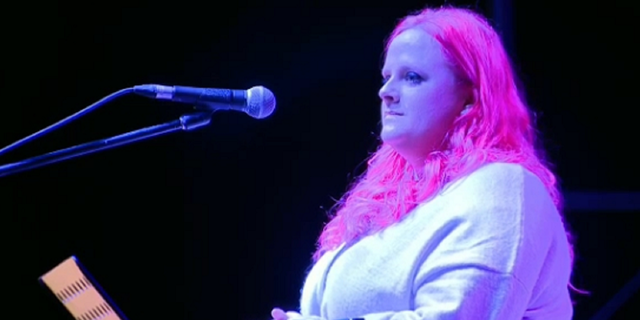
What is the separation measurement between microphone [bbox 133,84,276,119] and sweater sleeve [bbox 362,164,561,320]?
1.42 ft

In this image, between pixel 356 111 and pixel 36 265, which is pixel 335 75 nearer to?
pixel 356 111

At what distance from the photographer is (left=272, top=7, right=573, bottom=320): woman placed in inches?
53.2

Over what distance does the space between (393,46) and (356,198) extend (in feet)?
1.28

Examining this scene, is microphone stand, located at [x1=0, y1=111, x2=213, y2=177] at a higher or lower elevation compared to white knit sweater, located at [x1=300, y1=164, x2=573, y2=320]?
higher

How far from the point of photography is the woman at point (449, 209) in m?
1.35

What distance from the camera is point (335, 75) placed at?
2.96m

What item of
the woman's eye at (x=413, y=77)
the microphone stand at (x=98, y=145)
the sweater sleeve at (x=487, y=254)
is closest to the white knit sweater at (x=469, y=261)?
the sweater sleeve at (x=487, y=254)

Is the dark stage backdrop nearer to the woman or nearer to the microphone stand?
the woman

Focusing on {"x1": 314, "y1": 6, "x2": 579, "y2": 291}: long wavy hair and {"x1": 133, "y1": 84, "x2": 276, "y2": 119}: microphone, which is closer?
{"x1": 133, "y1": 84, "x2": 276, "y2": 119}: microphone

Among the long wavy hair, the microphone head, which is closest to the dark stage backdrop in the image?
the long wavy hair

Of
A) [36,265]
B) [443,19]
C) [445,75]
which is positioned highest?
[443,19]

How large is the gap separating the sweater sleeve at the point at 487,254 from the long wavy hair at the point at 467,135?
0.40ft

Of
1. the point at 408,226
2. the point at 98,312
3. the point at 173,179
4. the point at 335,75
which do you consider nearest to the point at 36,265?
the point at 173,179

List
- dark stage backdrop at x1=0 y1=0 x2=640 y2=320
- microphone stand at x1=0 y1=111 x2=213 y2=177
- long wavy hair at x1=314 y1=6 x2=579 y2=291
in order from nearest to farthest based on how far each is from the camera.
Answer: microphone stand at x1=0 y1=111 x2=213 y2=177 < long wavy hair at x1=314 y1=6 x2=579 y2=291 < dark stage backdrop at x1=0 y1=0 x2=640 y2=320
